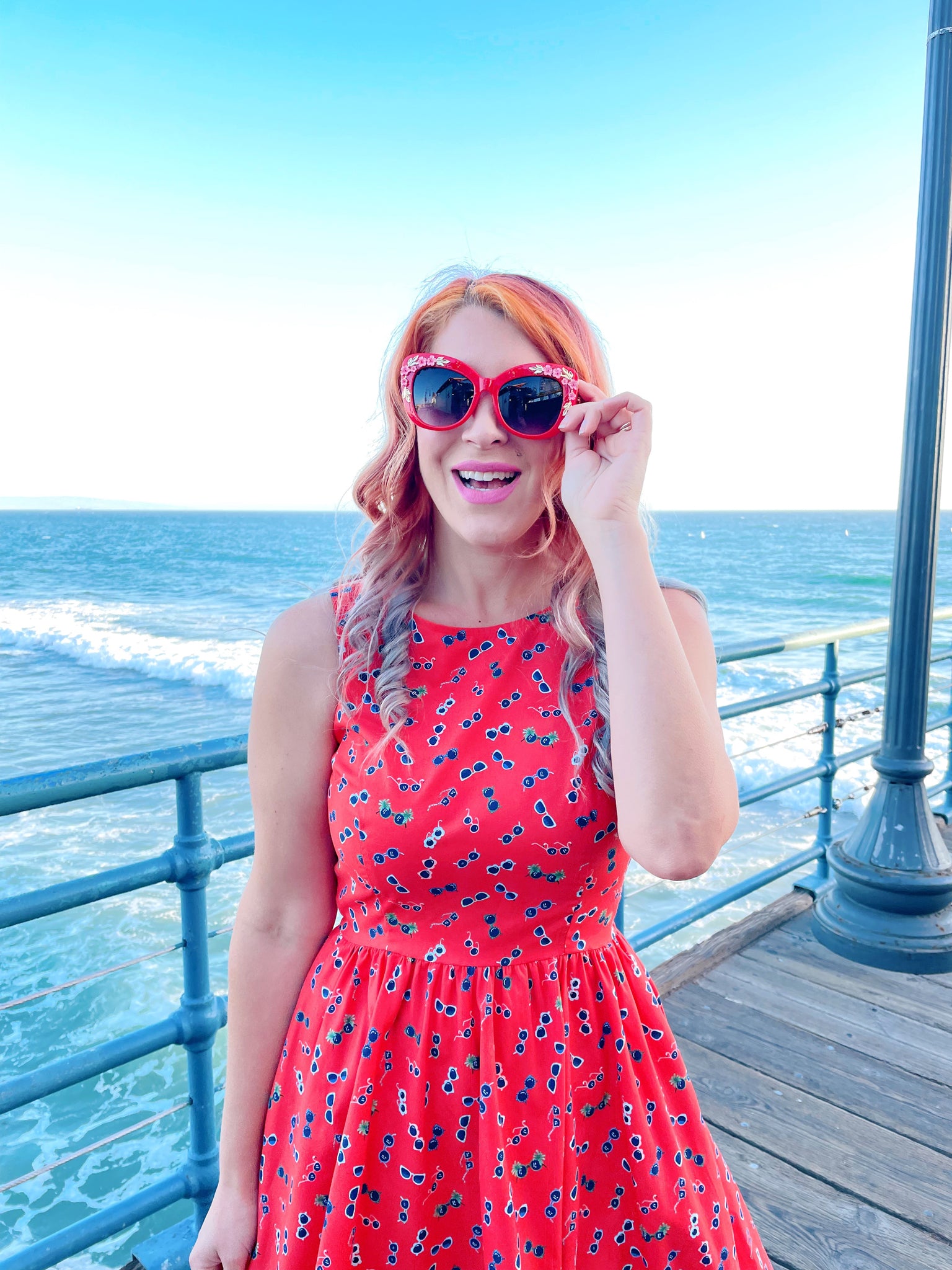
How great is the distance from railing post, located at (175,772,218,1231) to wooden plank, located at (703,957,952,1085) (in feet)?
5.76

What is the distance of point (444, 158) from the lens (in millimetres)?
16219

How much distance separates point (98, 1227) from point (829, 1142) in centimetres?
172

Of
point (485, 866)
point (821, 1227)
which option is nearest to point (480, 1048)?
point (485, 866)

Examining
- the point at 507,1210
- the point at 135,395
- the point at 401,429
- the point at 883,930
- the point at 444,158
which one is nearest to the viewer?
the point at 507,1210

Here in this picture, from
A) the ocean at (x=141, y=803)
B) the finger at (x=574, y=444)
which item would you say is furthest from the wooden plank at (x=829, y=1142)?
the finger at (x=574, y=444)

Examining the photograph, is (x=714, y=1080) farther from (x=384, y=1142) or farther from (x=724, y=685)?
(x=724, y=685)

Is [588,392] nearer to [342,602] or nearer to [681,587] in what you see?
[681,587]

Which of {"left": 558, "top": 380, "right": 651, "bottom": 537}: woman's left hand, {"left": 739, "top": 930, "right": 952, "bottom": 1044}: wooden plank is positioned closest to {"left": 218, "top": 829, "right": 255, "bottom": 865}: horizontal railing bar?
{"left": 558, "top": 380, "right": 651, "bottom": 537}: woman's left hand

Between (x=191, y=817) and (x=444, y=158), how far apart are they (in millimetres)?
17384

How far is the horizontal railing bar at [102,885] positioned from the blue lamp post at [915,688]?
237cm

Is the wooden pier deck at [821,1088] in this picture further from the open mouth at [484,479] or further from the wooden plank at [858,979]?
the open mouth at [484,479]

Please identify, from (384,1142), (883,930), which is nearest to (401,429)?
(384,1142)

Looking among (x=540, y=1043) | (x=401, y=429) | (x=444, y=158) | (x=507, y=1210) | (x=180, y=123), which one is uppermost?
(x=180, y=123)

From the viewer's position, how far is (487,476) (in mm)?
1194
